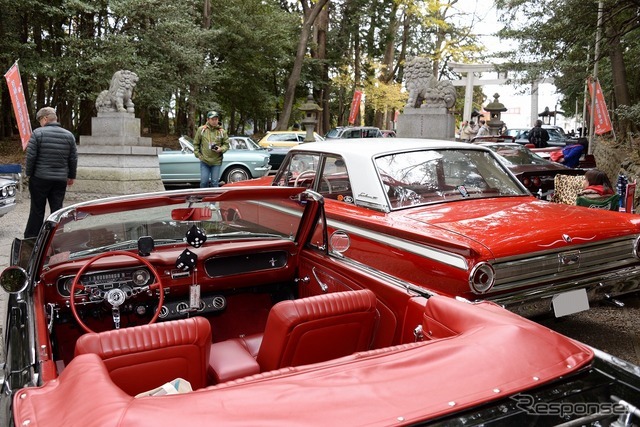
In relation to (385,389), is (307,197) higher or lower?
higher

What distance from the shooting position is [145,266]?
303 cm

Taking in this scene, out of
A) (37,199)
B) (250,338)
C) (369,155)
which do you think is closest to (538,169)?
(369,155)

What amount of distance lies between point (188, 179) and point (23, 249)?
11.6m

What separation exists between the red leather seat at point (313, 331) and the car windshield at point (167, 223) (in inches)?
32.3

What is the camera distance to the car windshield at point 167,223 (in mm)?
2686

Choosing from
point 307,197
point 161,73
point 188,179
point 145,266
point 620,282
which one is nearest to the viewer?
point 145,266

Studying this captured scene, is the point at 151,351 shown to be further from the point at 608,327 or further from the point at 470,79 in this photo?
the point at 470,79

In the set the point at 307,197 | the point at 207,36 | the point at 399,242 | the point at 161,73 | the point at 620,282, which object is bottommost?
the point at 620,282

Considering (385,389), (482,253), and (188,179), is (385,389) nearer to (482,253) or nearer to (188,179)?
(482,253)

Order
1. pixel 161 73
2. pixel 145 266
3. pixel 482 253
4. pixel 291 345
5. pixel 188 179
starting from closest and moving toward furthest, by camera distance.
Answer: pixel 291 345
pixel 145 266
pixel 482 253
pixel 188 179
pixel 161 73

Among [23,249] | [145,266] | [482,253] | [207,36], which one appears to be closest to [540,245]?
[482,253]

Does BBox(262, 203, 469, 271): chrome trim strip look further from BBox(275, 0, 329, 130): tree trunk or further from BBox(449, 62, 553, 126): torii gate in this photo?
BBox(449, 62, 553, 126): torii gate

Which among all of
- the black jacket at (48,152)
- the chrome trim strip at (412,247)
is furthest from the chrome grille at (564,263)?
the black jacket at (48,152)

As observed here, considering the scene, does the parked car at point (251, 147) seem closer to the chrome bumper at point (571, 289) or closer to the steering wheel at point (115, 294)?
the chrome bumper at point (571, 289)
